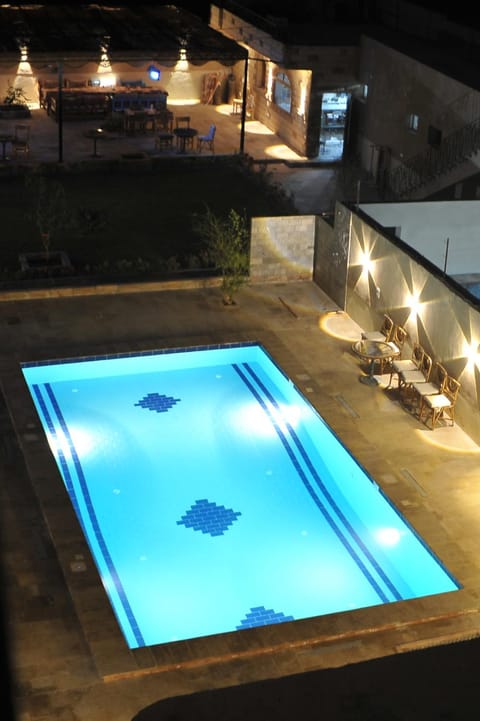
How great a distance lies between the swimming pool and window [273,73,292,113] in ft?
46.9

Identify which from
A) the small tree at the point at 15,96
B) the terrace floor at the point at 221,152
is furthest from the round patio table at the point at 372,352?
the small tree at the point at 15,96

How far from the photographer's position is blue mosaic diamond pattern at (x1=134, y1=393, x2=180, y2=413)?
51.8 ft

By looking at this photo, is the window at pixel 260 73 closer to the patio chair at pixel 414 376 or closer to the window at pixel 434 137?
the window at pixel 434 137

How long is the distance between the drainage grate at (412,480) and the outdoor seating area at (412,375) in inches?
49.6

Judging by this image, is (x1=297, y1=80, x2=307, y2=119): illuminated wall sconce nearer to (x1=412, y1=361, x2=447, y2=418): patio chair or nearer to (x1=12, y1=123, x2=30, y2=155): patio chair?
(x1=12, y1=123, x2=30, y2=155): patio chair

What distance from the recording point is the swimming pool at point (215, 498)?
1202cm

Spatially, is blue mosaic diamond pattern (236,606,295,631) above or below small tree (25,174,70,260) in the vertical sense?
above

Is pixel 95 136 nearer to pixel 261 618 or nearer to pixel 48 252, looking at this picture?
pixel 48 252

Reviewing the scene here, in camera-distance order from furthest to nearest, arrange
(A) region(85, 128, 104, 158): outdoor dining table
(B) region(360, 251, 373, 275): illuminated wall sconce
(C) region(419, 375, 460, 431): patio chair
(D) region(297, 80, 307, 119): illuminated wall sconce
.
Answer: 1. (D) region(297, 80, 307, 119): illuminated wall sconce
2. (A) region(85, 128, 104, 158): outdoor dining table
3. (B) region(360, 251, 373, 275): illuminated wall sconce
4. (C) region(419, 375, 460, 431): patio chair

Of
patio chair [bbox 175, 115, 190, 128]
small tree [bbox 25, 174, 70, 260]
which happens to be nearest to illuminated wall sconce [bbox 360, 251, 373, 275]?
small tree [bbox 25, 174, 70, 260]

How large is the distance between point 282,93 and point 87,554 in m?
20.6

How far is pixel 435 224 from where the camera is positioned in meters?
18.2

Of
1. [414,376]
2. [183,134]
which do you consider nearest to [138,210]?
[183,134]

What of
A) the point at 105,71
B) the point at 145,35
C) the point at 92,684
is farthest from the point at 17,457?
the point at 105,71
